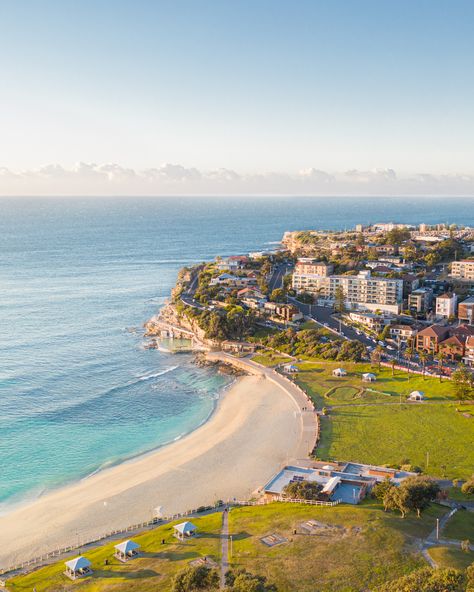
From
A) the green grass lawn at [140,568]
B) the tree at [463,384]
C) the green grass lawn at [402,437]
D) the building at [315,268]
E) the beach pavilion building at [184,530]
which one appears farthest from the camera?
the building at [315,268]

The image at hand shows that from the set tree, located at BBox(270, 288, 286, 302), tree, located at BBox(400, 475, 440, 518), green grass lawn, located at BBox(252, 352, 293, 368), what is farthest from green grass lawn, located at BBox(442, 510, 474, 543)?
tree, located at BBox(270, 288, 286, 302)

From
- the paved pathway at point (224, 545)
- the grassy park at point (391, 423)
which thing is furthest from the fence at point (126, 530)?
the grassy park at point (391, 423)

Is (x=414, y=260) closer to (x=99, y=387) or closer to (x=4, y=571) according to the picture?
(x=99, y=387)

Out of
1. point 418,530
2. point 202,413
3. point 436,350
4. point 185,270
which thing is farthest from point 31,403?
point 185,270

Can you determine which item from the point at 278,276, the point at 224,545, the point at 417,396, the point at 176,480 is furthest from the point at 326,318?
the point at 224,545

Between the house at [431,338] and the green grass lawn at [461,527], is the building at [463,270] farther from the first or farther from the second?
the green grass lawn at [461,527]

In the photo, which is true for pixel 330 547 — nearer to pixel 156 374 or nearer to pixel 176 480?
pixel 176 480
